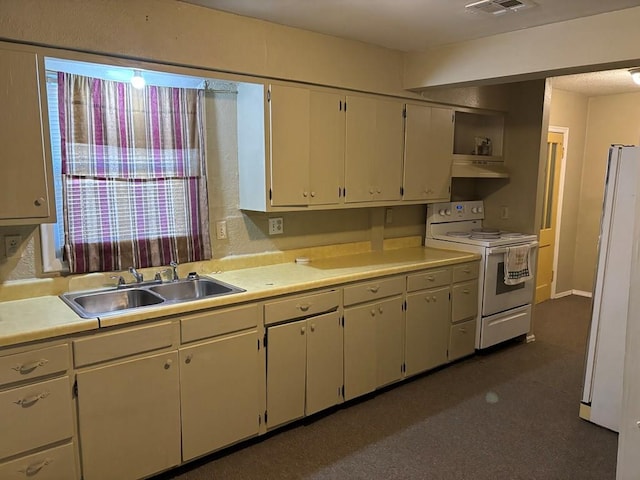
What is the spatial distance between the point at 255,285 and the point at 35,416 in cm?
122

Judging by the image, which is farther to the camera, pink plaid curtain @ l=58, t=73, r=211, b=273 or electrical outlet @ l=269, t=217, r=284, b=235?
electrical outlet @ l=269, t=217, r=284, b=235

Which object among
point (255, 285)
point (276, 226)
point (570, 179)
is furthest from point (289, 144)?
point (570, 179)

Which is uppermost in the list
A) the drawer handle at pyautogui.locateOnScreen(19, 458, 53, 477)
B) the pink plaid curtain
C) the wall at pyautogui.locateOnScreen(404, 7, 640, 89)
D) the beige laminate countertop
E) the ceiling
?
the ceiling

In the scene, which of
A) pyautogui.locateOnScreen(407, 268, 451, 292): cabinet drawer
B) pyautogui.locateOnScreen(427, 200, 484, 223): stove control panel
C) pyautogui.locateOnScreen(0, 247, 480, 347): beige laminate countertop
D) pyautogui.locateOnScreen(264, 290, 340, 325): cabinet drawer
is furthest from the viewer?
pyautogui.locateOnScreen(427, 200, 484, 223): stove control panel

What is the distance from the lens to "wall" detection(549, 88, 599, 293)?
5602 mm

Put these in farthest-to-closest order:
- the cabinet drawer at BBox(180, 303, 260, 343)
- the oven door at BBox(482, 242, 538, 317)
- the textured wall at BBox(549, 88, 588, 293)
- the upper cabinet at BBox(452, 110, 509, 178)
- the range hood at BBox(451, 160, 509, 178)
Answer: the textured wall at BBox(549, 88, 588, 293) < the upper cabinet at BBox(452, 110, 509, 178) < the range hood at BBox(451, 160, 509, 178) < the oven door at BBox(482, 242, 538, 317) < the cabinet drawer at BBox(180, 303, 260, 343)

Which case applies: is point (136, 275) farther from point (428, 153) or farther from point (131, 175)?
point (428, 153)

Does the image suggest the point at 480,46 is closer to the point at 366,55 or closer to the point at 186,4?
the point at 366,55

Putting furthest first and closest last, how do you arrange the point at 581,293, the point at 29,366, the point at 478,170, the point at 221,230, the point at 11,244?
the point at 581,293, the point at 478,170, the point at 221,230, the point at 11,244, the point at 29,366

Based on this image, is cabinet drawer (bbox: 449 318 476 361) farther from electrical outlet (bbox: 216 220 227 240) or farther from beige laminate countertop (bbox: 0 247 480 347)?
electrical outlet (bbox: 216 220 227 240)

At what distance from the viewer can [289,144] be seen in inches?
121

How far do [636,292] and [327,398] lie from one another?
75.0 inches

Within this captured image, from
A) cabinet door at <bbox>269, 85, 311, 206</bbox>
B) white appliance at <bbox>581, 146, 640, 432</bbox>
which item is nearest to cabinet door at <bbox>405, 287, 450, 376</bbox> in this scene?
white appliance at <bbox>581, 146, 640, 432</bbox>

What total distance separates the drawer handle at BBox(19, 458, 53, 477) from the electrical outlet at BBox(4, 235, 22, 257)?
3.32 ft
